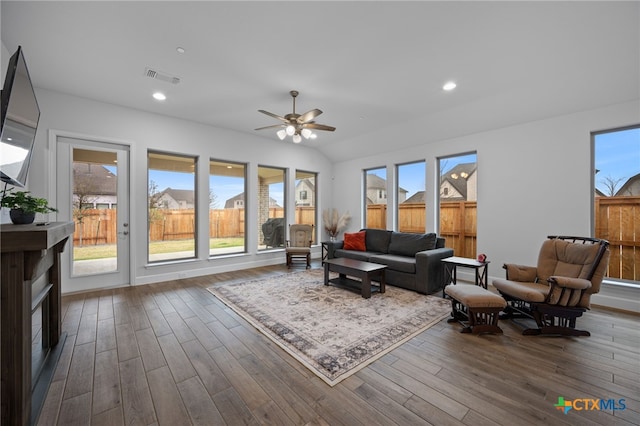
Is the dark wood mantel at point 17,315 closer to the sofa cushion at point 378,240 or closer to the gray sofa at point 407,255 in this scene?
the gray sofa at point 407,255

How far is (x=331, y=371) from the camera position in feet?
6.72

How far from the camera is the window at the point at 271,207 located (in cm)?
616

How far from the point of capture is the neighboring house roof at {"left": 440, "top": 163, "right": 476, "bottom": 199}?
498 centimetres

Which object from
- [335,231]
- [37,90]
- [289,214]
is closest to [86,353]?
[37,90]

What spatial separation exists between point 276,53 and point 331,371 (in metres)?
3.21

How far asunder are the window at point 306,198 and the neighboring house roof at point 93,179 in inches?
154

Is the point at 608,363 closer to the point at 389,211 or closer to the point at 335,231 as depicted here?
the point at 389,211

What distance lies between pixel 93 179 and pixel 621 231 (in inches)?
313

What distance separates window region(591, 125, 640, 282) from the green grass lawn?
6.28 metres

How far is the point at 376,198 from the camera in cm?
665

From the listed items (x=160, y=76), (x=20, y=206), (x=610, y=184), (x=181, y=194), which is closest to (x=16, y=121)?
(x=20, y=206)

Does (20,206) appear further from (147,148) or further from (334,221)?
(334,221)

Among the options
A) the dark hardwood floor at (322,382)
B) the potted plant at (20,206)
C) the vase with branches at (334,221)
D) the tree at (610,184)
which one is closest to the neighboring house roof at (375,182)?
the vase with branches at (334,221)

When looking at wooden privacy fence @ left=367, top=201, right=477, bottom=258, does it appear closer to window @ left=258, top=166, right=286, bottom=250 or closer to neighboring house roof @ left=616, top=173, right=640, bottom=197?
neighboring house roof @ left=616, top=173, right=640, bottom=197
